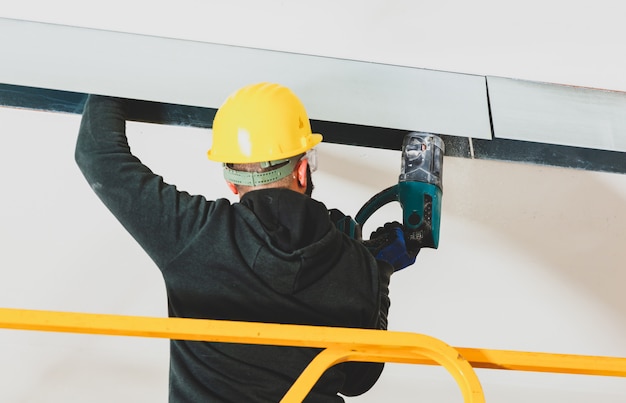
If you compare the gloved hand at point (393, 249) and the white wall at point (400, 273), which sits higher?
the white wall at point (400, 273)

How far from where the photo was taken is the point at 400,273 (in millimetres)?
3607

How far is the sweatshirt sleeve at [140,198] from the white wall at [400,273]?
104cm

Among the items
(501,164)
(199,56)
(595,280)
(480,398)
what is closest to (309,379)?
(480,398)

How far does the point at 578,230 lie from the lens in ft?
11.7

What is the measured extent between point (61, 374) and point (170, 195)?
7.31 feet

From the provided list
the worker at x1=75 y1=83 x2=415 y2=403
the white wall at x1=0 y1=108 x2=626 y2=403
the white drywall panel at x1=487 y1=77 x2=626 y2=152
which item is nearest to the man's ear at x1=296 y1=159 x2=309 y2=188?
the worker at x1=75 y1=83 x2=415 y2=403

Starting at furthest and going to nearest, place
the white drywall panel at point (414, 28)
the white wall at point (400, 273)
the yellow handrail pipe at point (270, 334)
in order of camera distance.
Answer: the white wall at point (400, 273), the white drywall panel at point (414, 28), the yellow handrail pipe at point (270, 334)

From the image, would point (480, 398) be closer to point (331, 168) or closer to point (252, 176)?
point (252, 176)

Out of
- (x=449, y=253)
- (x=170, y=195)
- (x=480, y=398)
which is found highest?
(x=449, y=253)

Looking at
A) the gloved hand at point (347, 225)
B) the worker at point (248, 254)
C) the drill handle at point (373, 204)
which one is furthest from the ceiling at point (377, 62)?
the worker at point (248, 254)

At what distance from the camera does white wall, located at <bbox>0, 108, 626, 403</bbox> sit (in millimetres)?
3254

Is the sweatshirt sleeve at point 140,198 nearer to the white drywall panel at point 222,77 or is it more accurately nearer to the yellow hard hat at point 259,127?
the yellow hard hat at point 259,127

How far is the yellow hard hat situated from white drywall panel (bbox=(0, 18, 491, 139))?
0.27m

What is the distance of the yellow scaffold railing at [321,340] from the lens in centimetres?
175
